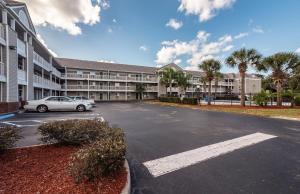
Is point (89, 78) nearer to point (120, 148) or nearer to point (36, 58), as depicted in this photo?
point (36, 58)

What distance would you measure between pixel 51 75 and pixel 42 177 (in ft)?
107

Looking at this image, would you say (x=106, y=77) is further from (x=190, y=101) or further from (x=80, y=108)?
(x=80, y=108)

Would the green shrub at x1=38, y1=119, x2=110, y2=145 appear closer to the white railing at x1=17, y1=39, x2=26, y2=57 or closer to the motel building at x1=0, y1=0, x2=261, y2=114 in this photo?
the motel building at x1=0, y1=0, x2=261, y2=114

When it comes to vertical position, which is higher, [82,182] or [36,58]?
[36,58]

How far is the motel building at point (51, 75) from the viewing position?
1445cm

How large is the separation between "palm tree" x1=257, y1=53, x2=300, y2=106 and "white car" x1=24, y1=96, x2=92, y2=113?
23.3 m

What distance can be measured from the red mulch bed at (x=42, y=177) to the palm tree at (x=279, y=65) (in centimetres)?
2651

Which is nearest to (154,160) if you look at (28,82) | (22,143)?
(22,143)

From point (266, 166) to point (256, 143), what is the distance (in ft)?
7.90

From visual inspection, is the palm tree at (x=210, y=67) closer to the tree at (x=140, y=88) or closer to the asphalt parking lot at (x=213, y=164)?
the asphalt parking lot at (x=213, y=164)

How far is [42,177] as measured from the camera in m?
3.47

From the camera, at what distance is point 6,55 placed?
Answer: 1410 centimetres

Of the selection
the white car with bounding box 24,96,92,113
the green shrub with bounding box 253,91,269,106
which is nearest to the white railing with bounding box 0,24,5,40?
the white car with bounding box 24,96,92,113

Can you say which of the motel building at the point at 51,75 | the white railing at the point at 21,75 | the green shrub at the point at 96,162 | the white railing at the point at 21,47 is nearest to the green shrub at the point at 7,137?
the green shrub at the point at 96,162
